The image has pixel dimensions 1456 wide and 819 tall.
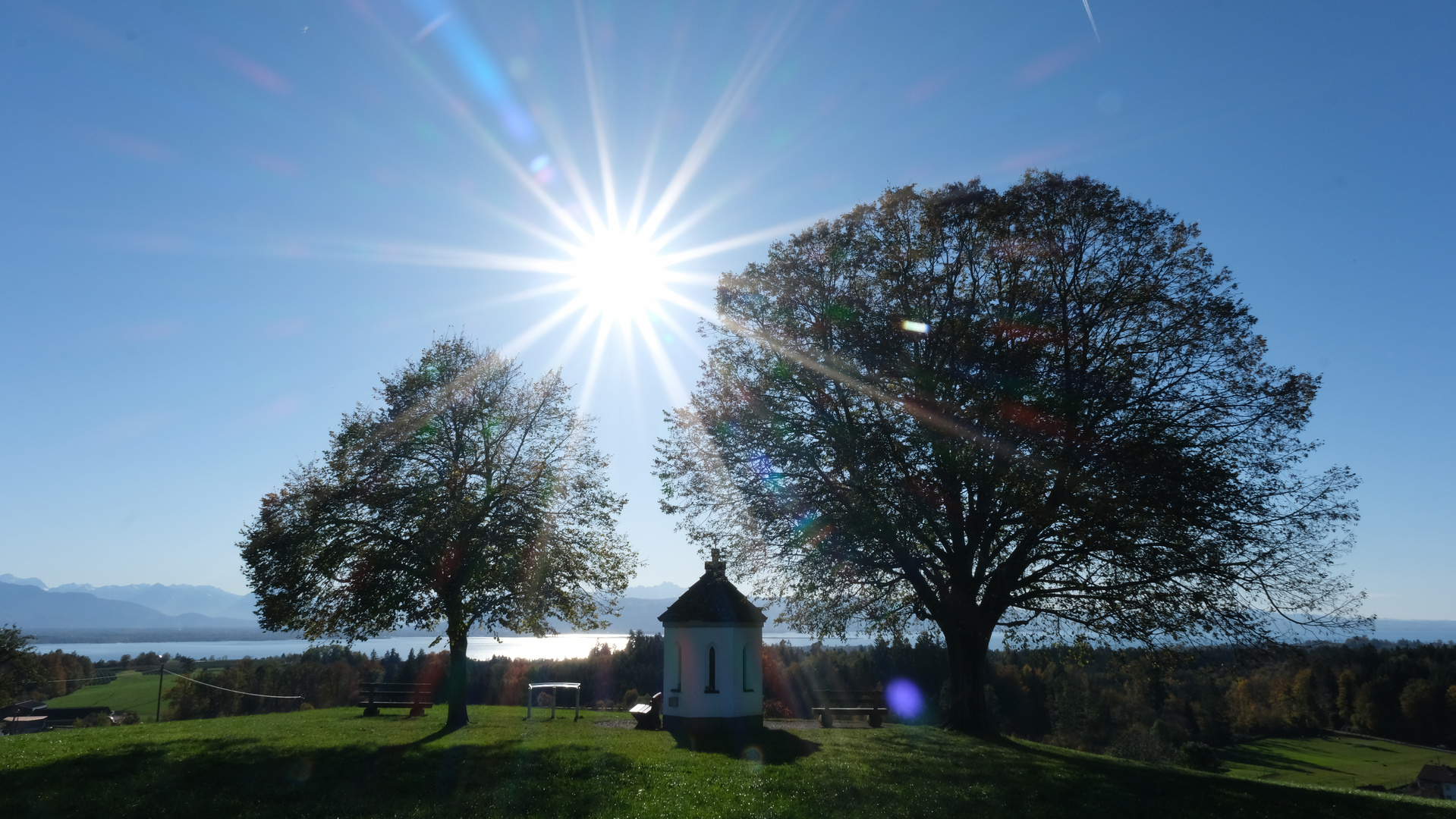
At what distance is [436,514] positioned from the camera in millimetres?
24484

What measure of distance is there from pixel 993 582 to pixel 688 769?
1240cm

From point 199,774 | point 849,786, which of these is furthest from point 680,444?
point 199,774

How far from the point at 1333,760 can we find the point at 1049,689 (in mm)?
29090

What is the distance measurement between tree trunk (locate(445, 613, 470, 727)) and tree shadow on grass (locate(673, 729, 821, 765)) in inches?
274

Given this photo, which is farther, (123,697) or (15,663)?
(123,697)

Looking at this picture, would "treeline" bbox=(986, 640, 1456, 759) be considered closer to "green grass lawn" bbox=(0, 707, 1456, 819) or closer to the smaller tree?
"green grass lawn" bbox=(0, 707, 1456, 819)

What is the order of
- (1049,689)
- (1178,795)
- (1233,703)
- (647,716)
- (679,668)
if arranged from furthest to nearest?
(1233,703)
(1049,689)
(679,668)
(647,716)
(1178,795)

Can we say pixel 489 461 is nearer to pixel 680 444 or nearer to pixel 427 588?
pixel 427 588

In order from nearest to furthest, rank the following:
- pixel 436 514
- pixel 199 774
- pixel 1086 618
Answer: pixel 199 774
pixel 1086 618
pixel 436 514

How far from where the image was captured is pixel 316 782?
15.0 m

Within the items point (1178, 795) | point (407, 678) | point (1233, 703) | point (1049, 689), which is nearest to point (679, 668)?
point (1178, 795)

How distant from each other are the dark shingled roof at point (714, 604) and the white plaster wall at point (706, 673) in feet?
0.88

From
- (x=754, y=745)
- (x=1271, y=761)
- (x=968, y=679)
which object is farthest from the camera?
(x=1271, y=761)

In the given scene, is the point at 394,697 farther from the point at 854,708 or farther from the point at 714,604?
the point at 854,708
